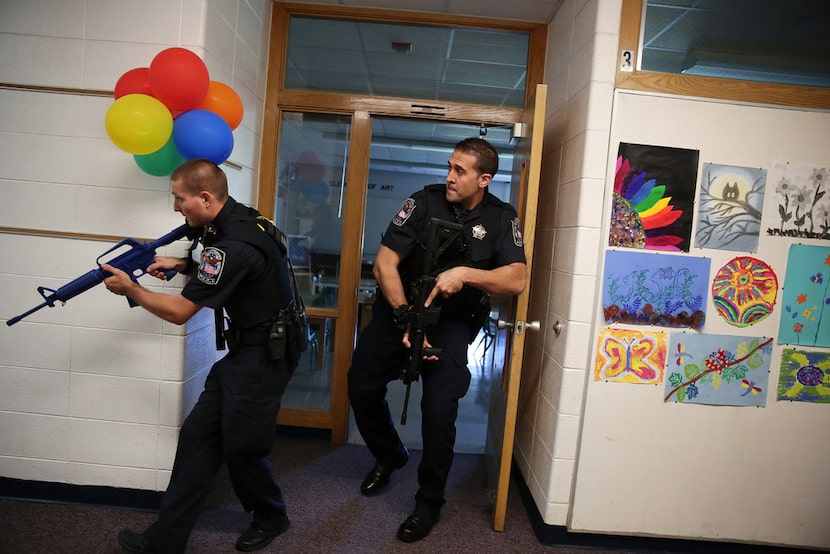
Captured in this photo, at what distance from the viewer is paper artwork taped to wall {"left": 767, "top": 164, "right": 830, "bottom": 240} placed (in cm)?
193

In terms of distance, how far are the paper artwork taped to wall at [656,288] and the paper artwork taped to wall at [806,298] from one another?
33cm

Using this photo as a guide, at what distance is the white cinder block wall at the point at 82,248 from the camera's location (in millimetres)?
1942

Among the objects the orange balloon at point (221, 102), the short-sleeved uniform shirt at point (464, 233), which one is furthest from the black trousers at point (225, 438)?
the orange balloon at point (221, 102)

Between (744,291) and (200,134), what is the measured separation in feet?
7.08

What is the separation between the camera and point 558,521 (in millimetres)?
2037

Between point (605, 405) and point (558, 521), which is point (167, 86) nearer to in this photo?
point (605, 405)

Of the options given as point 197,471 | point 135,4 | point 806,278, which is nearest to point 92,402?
point 197,471

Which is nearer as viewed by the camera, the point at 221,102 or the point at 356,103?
the point at 221,102

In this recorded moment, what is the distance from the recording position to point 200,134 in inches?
68.3

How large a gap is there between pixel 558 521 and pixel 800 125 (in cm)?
186

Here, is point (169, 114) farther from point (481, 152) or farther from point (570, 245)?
point (570, 245)

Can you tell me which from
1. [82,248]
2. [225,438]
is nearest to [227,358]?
[225,438]

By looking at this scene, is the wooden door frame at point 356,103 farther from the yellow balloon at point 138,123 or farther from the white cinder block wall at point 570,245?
the yellow balloon at point 138,123

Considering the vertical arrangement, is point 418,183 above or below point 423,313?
above
